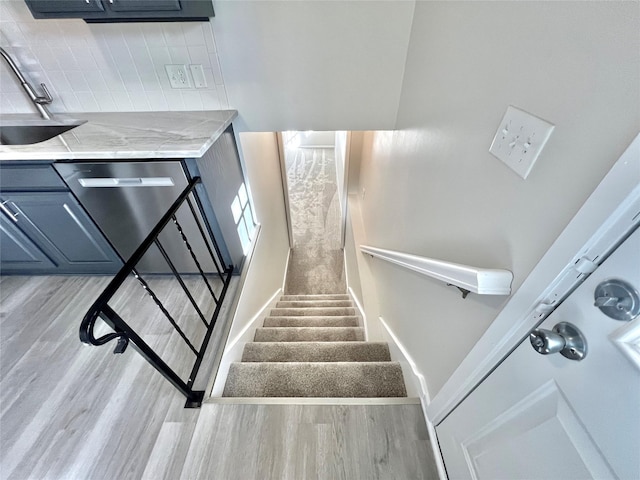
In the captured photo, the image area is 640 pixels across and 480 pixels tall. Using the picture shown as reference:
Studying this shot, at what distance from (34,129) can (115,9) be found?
3.49 feet

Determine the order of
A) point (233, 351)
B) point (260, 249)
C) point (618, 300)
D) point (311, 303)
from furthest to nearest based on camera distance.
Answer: point (311, 303)
point (260, 249)
point (233, 351)
point (618, 300)

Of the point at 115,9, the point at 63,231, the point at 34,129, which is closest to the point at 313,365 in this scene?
the point at 63,231

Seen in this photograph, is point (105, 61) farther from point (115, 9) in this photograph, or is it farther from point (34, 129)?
point (34, 129)

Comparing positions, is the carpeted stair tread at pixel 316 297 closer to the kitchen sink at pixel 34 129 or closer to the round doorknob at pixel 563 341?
the kitchen sink at pixel 34 129

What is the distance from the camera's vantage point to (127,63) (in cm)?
155

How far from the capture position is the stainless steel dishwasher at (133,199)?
1365 millimetres

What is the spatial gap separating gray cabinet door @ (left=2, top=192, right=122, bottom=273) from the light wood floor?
24.3 inches

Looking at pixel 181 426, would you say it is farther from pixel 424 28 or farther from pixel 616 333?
pixel 424 28

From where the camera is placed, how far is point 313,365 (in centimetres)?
154

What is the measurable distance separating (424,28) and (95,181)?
1.87 meters

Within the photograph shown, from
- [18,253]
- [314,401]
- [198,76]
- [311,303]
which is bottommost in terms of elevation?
[311,303]

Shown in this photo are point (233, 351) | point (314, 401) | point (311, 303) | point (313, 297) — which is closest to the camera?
point (314, 401)

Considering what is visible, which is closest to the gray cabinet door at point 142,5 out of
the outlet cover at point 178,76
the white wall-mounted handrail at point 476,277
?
the outlet cover at point 178,76

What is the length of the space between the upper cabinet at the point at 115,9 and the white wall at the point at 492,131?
1.17m
